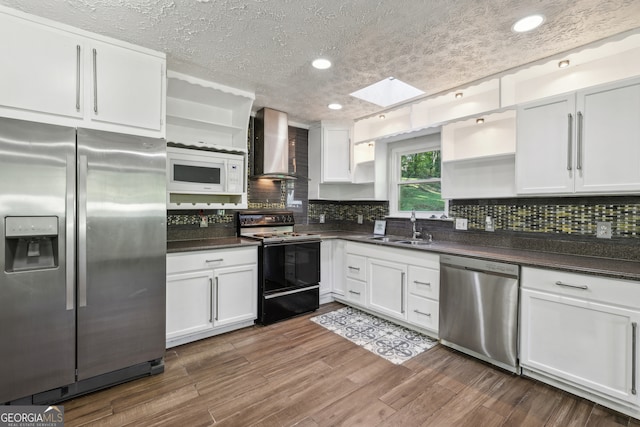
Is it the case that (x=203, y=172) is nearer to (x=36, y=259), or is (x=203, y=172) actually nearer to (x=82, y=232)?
(x=82, y=232)

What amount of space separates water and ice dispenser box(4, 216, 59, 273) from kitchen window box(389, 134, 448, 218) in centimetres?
338

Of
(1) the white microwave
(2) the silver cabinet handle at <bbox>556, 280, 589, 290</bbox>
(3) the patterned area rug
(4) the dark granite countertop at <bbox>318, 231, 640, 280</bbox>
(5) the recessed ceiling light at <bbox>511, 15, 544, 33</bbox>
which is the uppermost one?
(5) the recessed ceiling light at <bbox>511, 15, 544, 33</bbox>

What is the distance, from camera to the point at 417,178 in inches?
148

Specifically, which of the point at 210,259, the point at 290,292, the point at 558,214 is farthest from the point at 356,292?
the point at 558,214

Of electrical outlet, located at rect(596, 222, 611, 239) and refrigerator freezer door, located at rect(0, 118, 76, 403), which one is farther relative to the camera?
electrical outlet, located at rect(596, 222, 611, 239)

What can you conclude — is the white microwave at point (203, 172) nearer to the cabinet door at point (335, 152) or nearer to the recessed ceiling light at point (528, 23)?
the cabinet door at point (335, 152)

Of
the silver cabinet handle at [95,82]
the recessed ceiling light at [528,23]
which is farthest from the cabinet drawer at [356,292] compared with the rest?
the silver cabinet handle at [95,82]

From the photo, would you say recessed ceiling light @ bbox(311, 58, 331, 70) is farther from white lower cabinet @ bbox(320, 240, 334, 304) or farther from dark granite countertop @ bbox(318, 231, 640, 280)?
white lower cabinet @ bbox(320, 240, 334, 304)

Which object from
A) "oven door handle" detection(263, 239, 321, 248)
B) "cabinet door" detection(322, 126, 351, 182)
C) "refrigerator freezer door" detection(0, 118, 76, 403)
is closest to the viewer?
"refrigerator freezer door" detection(0, 118, 76, 403)

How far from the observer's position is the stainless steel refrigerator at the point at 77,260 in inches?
68.8

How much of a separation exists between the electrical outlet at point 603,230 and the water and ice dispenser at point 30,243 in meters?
3.80

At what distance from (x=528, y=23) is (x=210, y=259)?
298cm

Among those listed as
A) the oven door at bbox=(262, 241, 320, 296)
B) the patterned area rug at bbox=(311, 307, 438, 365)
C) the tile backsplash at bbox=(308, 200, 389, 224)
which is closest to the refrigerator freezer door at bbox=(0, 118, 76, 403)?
the oven door at bbox=(262, 241, 320, 296)

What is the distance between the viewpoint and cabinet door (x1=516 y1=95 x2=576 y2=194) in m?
2.21
